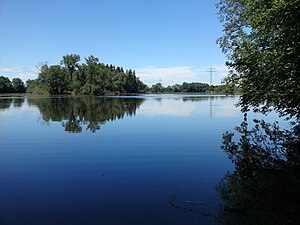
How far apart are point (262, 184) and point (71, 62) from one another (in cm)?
13203

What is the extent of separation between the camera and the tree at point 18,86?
493 feet

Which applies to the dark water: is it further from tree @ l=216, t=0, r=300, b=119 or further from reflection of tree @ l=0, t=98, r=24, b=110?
reflection of tree @ l=0, t=98, r=24, b=110

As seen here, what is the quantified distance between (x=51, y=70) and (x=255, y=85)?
119 meters

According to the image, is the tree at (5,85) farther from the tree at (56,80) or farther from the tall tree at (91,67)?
the tall tree at (91,67)

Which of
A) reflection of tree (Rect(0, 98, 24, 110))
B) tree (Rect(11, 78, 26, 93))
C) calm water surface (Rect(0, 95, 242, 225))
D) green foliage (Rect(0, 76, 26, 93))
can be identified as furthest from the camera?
tree (Rect(11, 78, 26, 93))

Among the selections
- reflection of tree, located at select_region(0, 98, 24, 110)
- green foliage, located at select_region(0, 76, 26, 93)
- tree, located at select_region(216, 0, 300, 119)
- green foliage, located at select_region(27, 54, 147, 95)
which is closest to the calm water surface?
tree, located at select_region(216, 0, 300, 119)

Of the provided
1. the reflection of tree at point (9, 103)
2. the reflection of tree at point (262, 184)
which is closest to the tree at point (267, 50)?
the reflection of tree at point (262, 184)

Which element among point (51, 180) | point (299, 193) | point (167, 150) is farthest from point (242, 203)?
point (167, 150)

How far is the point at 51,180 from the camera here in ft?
32.5

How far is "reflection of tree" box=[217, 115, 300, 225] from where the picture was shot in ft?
21.9

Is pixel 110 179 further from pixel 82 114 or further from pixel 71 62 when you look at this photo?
pixel 71 62

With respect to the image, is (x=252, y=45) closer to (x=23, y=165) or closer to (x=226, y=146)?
(x=226, y=146)

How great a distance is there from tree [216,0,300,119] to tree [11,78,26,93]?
153 metres

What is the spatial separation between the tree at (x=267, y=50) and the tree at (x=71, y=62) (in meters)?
117
